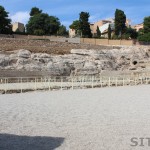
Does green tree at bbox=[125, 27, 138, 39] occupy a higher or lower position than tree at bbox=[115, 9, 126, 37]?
lower

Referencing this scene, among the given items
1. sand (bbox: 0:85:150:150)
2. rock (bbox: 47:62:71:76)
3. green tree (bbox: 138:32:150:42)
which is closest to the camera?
sand (bbox: 0:85:150:150)

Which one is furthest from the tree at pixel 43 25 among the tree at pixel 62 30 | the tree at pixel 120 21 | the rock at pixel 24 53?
the rock at pixel 24 53

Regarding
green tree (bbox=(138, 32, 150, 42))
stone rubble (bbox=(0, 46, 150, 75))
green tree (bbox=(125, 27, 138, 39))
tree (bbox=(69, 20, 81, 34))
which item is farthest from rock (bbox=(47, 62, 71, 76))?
green tree (bbox=(125, 27, 138, 39))

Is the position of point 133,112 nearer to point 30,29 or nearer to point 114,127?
point 114,127

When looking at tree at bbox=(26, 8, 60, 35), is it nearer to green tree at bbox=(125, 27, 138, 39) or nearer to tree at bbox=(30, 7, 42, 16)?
tree at bbox=(30, 7, 42, 16)

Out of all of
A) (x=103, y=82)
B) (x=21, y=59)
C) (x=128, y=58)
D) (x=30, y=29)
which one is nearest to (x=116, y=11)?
(x=30, y=29)

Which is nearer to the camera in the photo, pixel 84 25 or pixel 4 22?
pixel 4 22

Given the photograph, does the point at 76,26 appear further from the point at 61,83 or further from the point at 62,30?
the point at 61,83

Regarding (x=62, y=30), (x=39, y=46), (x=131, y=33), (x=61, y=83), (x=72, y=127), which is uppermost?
(x=62, y=30)

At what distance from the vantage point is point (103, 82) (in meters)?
29.3

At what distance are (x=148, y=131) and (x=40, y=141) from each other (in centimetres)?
273

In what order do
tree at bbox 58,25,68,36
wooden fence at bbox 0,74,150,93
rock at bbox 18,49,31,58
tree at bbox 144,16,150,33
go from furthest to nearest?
1. tree at bbox 58,25,68,36
2. tree at bbox 144,16,150,33
3. rock at bbox 18,49,31,58
4. wooden fence at bbox 0,74,150,93

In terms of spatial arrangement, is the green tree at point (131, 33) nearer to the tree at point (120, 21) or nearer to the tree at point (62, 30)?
the tree at point (120, 21)

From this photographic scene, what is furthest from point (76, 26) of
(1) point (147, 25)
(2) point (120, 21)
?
(1) point (147, 25)
